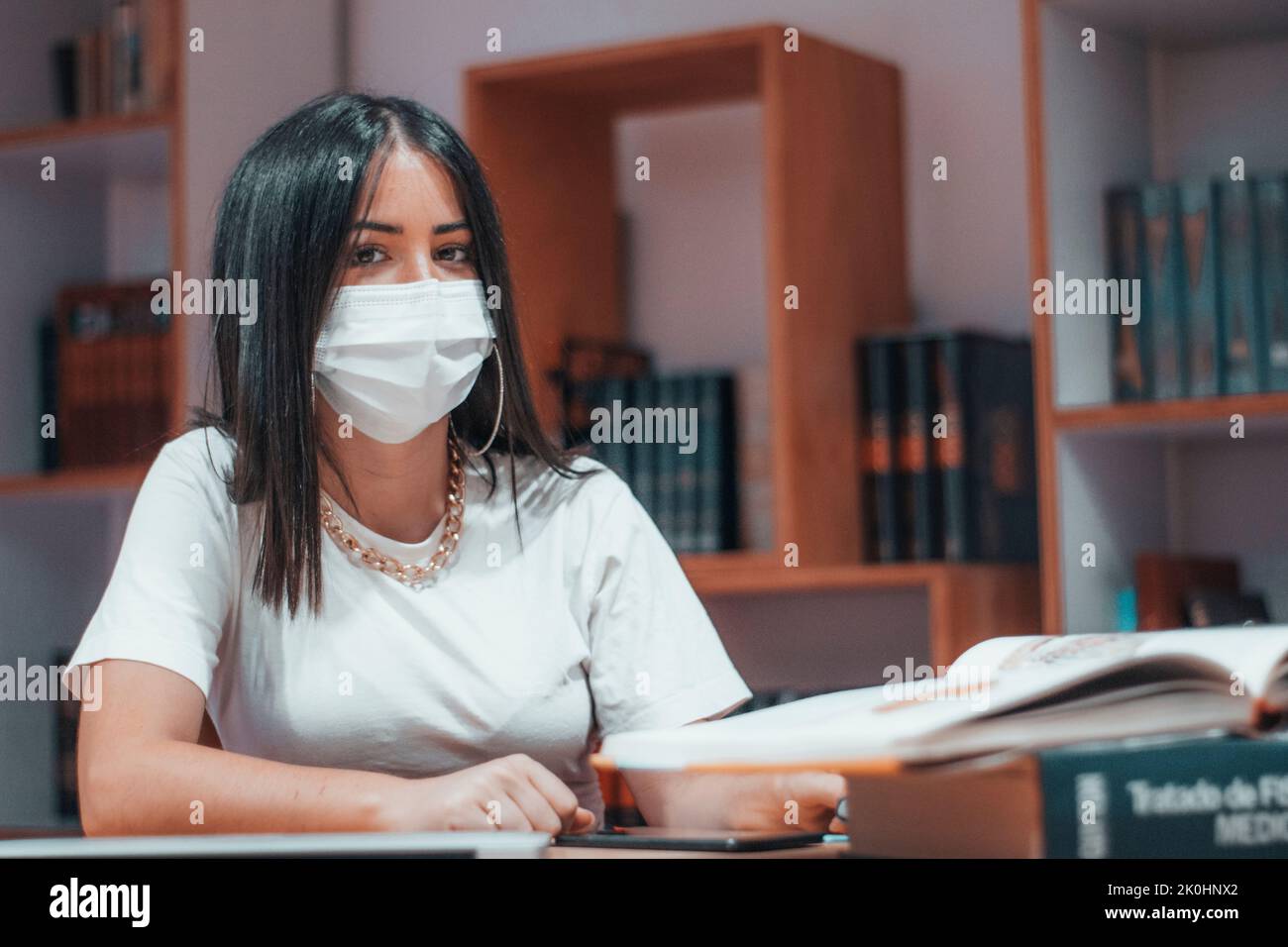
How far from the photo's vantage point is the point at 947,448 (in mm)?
2229

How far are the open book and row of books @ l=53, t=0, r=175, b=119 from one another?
223 cm

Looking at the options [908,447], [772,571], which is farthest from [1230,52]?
[772,571]

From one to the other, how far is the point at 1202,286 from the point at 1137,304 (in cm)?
8

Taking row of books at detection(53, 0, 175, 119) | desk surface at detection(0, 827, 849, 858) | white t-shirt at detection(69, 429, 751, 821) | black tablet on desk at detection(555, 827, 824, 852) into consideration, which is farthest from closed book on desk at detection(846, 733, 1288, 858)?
row of books at detection(53, 0, 175, 119)

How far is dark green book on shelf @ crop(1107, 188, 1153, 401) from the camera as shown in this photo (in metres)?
2.08

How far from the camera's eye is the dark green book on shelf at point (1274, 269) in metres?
2.00

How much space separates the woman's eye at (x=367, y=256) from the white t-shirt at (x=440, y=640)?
19cm

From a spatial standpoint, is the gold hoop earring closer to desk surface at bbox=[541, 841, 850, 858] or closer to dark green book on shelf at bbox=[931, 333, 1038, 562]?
desk surface at bbox=[541, 841, 850, 858]

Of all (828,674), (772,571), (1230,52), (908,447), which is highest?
(1230,52)

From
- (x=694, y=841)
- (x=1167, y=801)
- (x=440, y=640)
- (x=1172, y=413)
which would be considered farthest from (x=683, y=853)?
(x=1172, y=413)

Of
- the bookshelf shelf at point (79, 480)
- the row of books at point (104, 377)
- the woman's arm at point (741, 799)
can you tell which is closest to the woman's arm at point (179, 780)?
the woman's arm at point (741, 799)
